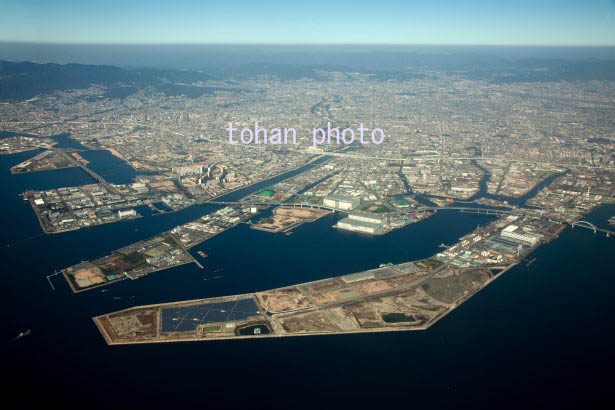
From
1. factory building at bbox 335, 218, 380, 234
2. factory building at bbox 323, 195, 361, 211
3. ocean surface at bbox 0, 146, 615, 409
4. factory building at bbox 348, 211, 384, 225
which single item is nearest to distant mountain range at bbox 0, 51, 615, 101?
factory building at bbox 323, 195, 361, 211

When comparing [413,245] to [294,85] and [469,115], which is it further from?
[294,85]

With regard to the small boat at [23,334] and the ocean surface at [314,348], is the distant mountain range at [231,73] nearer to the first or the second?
the ocean surface at [314,348]

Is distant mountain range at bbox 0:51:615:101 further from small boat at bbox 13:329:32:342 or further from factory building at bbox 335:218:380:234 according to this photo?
small boat at bbox 13:329:32:342

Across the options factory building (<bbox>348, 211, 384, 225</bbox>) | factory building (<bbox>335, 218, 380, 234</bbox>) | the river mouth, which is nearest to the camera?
the river mouth

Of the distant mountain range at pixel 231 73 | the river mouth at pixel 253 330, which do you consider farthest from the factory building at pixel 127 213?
the distant mountain range at pixel 231 73

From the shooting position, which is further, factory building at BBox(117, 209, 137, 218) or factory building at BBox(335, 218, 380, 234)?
factory building at BBox(117, 209, 137, 218)

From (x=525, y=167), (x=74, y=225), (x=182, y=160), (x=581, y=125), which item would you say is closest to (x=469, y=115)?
(x=581, y=125)
